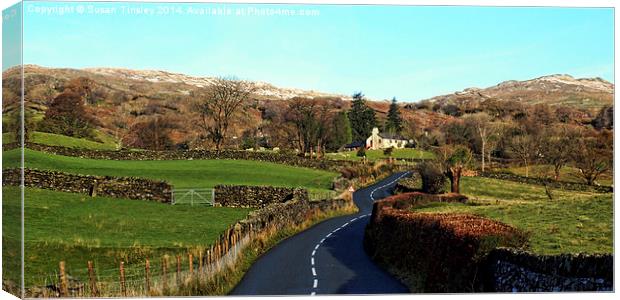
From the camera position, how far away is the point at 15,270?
20.6 metres

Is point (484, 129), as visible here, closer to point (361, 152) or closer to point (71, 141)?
point (361, 152)

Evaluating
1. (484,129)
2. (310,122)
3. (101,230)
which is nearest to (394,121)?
(310,122)

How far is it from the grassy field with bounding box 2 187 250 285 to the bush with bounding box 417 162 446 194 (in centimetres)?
825

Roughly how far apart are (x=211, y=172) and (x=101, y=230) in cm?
644

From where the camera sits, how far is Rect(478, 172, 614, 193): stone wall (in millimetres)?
24266

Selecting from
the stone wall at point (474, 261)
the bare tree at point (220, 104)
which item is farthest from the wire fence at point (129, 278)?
the stone wall at point (474, 261)

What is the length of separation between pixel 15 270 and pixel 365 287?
9.69 metres

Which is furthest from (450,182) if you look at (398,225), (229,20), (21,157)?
(21,157)

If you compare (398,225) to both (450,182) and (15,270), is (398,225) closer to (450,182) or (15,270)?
(450,182)

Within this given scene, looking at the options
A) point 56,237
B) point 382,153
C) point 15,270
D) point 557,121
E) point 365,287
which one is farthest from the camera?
point 382,153

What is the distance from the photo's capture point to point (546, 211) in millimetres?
26266

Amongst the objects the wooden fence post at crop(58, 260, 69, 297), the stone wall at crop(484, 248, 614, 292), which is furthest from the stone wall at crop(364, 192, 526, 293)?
the wooden fence post at crop(58, 260, 69, 297)

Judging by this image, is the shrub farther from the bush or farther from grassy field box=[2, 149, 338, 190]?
the bush

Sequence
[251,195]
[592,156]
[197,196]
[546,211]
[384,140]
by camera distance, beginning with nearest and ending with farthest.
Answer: [592,156] < [546,211] < [384,140] < [197,196] < [251,195]
